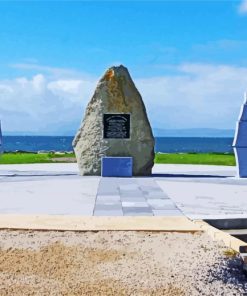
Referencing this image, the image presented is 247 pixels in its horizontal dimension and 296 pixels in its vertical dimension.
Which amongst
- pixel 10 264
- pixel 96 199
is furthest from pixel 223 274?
pixel 96 199

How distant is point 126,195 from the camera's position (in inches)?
451

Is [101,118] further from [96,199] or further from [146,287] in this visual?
[146,287]

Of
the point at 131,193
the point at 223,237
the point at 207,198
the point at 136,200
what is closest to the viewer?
the point at 223,237

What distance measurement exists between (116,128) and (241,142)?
3650mm

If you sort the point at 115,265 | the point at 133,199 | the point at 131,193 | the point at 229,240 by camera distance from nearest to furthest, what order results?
the point at 115,265, the point at 229,240, the point at 133,199, the point at 131,193

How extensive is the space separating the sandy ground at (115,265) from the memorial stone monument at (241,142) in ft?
29.5

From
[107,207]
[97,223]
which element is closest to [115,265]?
[97,223]

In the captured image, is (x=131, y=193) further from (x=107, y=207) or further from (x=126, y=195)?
(x=107, y=207)

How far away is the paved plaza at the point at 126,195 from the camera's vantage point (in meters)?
9.35

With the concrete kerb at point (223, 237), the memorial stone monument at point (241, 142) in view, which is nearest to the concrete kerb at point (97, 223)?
the concrete kerb at point (223, 237)

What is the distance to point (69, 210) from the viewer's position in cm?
945

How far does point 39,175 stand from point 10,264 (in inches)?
419

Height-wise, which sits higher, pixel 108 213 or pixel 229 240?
pixel 229 240

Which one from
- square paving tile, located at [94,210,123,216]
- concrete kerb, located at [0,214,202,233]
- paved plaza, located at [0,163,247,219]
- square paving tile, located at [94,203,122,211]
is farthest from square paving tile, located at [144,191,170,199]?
concrete kerb, located at [0,214,202,233]
